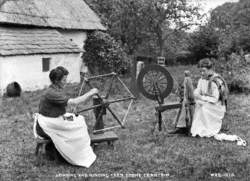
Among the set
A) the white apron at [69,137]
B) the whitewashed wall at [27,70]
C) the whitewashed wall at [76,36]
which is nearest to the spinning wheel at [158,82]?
the white apron at [69,137]

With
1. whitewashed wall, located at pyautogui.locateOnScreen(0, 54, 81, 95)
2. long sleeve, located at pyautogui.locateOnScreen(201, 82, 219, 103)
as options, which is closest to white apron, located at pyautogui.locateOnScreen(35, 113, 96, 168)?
long sleeve, located at pyautogui.locateOnScreen(201, 82, 219, 103)

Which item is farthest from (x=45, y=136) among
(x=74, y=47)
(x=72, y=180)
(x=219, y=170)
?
(x=74, y=47)

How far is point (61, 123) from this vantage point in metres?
4.57

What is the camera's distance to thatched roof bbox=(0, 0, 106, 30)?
11836 millimetres

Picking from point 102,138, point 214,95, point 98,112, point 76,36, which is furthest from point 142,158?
point 76,36

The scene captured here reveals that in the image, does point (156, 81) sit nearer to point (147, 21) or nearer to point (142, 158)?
point (142, 158)

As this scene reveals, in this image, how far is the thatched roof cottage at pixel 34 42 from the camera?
1098 centimetres

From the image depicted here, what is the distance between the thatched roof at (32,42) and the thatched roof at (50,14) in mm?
344

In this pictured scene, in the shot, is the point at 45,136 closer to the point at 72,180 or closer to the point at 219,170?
the point at 72,180

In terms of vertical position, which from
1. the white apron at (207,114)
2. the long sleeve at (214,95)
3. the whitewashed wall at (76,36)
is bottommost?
the white apron at (207,114)

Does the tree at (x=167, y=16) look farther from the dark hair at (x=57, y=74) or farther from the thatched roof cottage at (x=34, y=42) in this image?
the dark hair at (x=57, y=74)

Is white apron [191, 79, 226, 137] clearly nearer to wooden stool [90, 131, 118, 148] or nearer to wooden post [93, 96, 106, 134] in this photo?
wooden stool [90, 131, 118, 148]

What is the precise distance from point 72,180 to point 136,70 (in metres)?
6.21

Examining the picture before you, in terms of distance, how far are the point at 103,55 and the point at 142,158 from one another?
10680 millimetres
